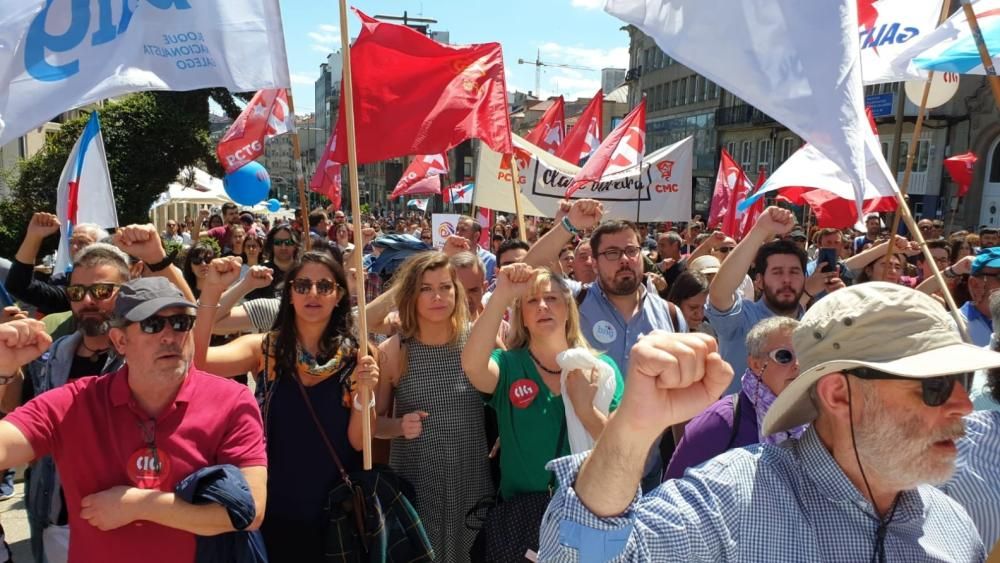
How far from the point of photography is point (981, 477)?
207 centimetres

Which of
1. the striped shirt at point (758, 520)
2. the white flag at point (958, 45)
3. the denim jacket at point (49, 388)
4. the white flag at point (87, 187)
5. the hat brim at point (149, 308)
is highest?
the white flag at point (958, 45)

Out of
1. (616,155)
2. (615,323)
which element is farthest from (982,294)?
(616,155)

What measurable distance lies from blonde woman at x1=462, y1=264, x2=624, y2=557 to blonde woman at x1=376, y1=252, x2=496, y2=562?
0.56ft

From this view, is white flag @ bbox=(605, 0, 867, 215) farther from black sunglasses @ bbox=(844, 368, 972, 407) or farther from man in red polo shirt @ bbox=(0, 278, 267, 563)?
man in red polo shirt @ bbox=(0, 278, 267, 563)

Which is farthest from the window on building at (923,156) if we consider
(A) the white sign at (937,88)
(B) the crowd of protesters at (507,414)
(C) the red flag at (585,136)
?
(B) the crowd of protesters at (507,414)

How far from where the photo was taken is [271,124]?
8547 mm

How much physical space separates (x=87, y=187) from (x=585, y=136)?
7.16m

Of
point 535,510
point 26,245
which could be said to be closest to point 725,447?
point 535,510

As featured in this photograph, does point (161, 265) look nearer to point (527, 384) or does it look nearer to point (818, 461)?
point (527, 384)

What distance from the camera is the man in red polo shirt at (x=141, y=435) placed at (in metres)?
2.14

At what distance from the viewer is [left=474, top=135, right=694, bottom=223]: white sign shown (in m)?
8.30

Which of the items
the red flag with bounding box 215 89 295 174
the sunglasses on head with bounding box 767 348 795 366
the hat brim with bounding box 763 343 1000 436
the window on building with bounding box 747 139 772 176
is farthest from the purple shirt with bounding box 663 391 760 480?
the window on building with bounding box 747 139 772 176

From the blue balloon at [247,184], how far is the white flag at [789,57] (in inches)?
394

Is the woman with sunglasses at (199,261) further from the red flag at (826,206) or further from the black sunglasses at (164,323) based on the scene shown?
the red flag at (826,206)
